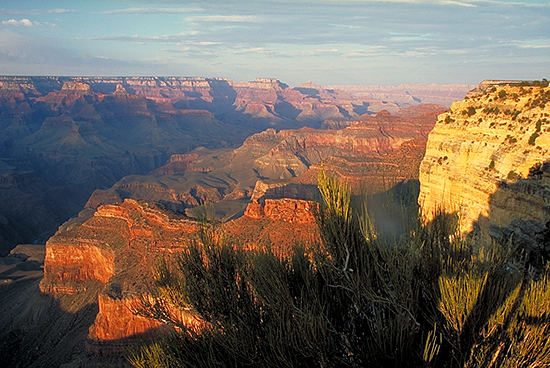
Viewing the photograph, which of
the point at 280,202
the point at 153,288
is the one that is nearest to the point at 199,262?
the point at 153,288

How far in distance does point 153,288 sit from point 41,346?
413 inches

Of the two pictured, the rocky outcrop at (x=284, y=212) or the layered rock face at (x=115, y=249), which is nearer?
the layered rock face at (x=115, y=249)

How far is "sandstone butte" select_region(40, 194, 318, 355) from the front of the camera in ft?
83.5

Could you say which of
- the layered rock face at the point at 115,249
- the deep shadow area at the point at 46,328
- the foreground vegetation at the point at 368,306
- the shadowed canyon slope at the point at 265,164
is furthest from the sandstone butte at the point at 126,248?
the shadowed canyon slope at the point at 265,164

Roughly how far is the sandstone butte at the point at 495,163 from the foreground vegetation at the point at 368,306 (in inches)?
110

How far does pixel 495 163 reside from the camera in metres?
14.6

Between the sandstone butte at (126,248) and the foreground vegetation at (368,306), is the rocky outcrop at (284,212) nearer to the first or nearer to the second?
the sandstone butte at (126,248)

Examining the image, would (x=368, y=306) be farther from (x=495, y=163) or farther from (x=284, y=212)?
(x=284, y=212)

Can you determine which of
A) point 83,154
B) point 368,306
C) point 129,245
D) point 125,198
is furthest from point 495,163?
point 83,154

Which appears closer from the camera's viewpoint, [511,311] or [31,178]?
[511,311]

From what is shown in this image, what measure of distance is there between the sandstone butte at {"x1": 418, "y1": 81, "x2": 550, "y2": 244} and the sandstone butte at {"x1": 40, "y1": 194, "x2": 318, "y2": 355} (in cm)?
1015

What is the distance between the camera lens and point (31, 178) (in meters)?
106

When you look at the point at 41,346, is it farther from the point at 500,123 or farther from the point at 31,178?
the point at 31,178

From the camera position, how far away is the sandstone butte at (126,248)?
83.5 feet
